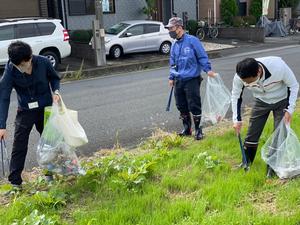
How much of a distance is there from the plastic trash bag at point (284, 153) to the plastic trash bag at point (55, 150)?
2010 mm

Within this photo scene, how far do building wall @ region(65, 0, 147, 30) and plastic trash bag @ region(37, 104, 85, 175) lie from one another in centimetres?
1851

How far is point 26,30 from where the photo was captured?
15.4 metres

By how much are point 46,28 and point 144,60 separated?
4.03 metres

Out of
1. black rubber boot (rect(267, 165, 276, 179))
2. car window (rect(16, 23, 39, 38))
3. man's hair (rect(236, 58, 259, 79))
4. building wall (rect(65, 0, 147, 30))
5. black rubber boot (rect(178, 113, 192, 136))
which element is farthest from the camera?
building wall (rect(65, 0, 147, 30))

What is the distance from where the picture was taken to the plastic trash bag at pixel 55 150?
4574 mm

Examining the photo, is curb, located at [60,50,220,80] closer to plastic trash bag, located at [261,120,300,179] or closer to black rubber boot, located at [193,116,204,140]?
black rubber boot, located at [193,116,204,140]

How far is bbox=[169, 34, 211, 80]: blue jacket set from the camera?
635 centimetres

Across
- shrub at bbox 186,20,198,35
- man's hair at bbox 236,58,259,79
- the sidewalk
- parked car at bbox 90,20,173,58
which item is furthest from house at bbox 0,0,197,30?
man's hair at bbox 236,58,259,79

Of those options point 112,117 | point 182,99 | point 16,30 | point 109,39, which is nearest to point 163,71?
point 109,39

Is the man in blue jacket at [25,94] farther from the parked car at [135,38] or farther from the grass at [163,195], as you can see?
the parked car at [135,38]

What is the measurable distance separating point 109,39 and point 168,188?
14136mm

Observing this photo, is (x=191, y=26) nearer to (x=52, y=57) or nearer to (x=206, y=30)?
(x=206, y=30)

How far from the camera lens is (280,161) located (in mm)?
4609

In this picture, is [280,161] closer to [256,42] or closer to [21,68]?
[21,68]
